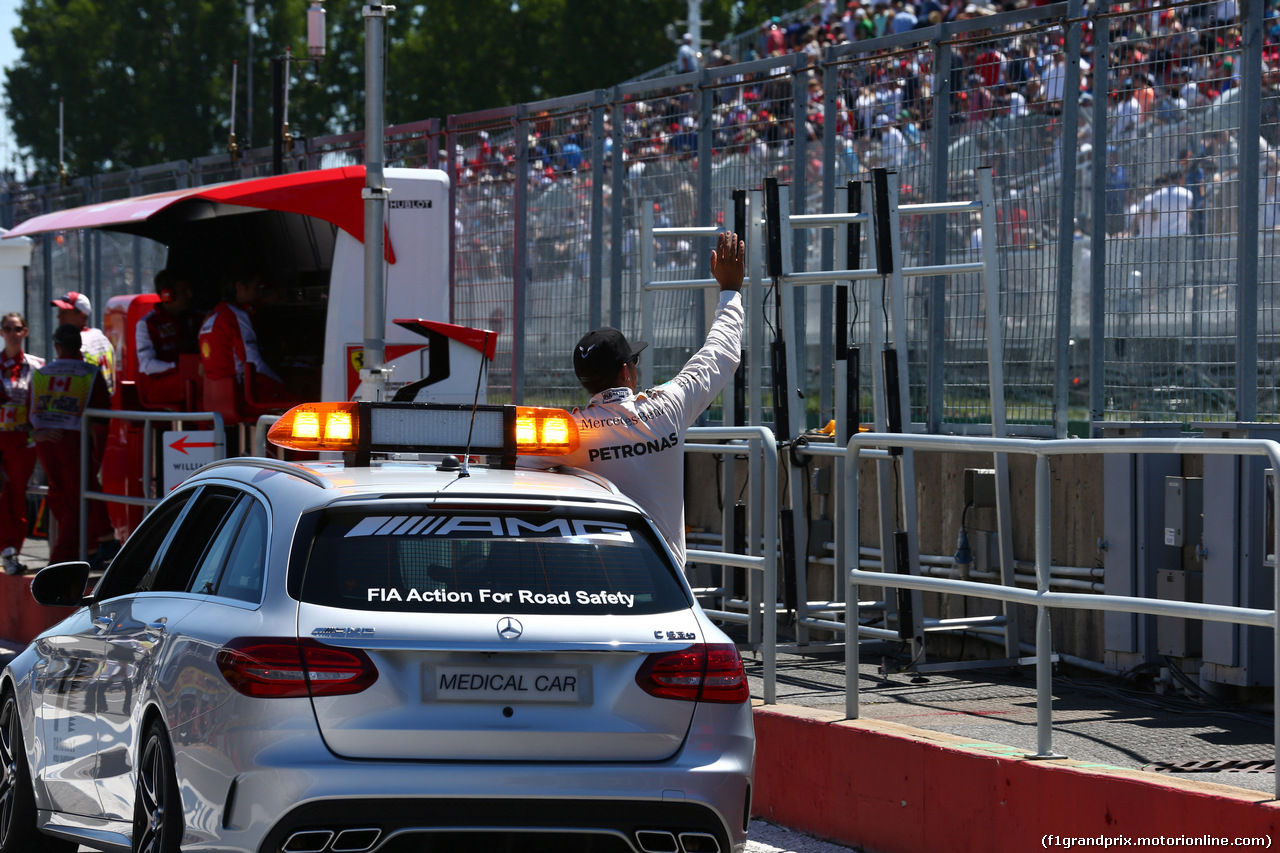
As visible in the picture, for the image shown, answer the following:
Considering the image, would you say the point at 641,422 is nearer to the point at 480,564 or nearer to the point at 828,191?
the point at 480,564

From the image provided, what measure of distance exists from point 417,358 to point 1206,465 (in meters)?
6.98

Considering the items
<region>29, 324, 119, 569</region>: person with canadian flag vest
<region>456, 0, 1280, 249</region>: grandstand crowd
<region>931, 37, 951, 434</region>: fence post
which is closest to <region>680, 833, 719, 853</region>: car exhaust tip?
<region>456, 0, 1280, 249</region>: grandstand crowd

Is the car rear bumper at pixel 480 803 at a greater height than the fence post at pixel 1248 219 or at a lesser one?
lesser

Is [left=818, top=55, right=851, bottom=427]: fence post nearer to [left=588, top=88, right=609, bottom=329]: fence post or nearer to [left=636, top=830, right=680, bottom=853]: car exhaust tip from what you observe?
[left=588, top=88, right=609, bottom=329]: fence post

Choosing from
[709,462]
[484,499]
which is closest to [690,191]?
[709,462]

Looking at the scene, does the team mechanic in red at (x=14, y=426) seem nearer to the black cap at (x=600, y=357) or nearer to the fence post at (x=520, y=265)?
the fence post at (x=520, y=265)

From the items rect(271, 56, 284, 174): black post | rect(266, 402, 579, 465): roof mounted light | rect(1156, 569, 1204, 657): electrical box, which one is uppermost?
rect(271, 56, 284, 174): black post

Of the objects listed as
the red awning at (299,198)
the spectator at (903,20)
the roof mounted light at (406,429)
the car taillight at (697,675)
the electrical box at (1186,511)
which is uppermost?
the spectator at (903,20)

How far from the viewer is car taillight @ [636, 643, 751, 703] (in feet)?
16.2

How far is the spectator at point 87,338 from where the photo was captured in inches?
572

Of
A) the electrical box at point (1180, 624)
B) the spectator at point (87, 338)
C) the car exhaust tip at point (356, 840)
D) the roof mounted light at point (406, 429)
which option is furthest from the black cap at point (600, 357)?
the spectator at point (87, 338)

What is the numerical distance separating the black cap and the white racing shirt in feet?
0.28

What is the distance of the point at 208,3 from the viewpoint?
66688 mm

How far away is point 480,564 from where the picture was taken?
500 centimetres
